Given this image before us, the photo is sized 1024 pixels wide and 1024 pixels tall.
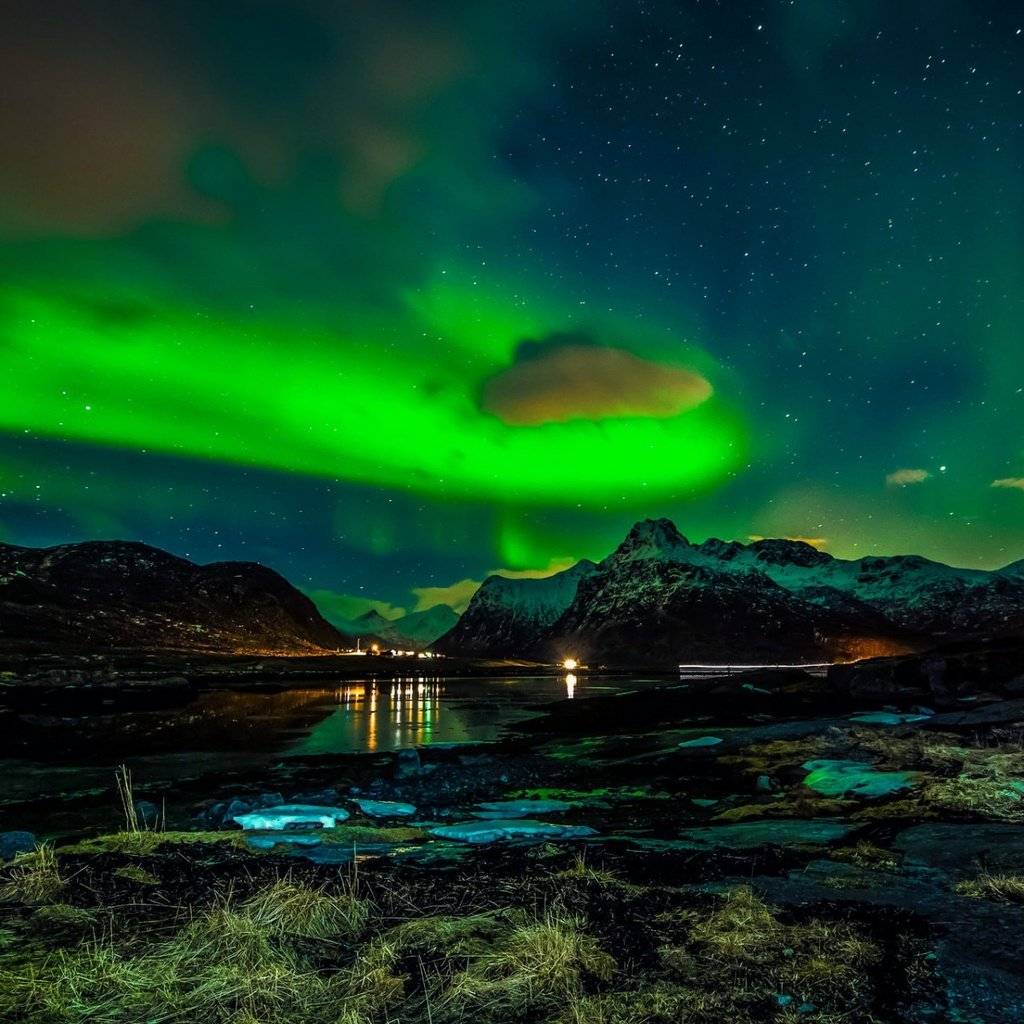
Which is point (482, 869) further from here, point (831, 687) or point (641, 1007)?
point (831, 687)

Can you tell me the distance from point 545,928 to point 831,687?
5818 cm

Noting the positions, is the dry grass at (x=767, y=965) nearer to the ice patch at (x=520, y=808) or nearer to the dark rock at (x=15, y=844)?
the ice patch at (x=520, y=808)

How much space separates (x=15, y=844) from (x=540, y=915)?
30.6ft

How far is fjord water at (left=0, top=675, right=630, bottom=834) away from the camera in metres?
19.4

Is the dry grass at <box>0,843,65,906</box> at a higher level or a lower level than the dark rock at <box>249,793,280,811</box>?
higher

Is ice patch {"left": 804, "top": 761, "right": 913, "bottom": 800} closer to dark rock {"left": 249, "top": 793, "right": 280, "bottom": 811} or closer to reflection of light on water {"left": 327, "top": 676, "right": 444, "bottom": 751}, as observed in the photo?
dark rock {"left": 249, "top": 793, "right": 280, "bottom": 811}

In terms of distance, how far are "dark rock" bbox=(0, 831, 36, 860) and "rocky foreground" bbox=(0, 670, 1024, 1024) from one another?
48 mm

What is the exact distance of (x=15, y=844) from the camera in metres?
10.8

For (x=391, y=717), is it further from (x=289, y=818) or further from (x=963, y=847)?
(x=963, y=847)

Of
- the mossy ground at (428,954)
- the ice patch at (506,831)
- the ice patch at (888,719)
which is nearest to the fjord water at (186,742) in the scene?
the ice patch at (506,831)

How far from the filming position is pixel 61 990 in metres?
5.21

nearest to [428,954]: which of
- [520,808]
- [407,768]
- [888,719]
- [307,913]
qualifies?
[307,913]

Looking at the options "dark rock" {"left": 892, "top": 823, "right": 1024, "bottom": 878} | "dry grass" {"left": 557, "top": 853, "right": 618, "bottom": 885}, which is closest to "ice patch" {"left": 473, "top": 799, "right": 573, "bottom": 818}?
"dry grass" {"left": 557, "top": 853, "right": 618, "bottom": 885}

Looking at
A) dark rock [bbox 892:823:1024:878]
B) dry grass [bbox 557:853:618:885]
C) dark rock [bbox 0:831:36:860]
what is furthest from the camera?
dark rock [bbox 0:831:36:860]
